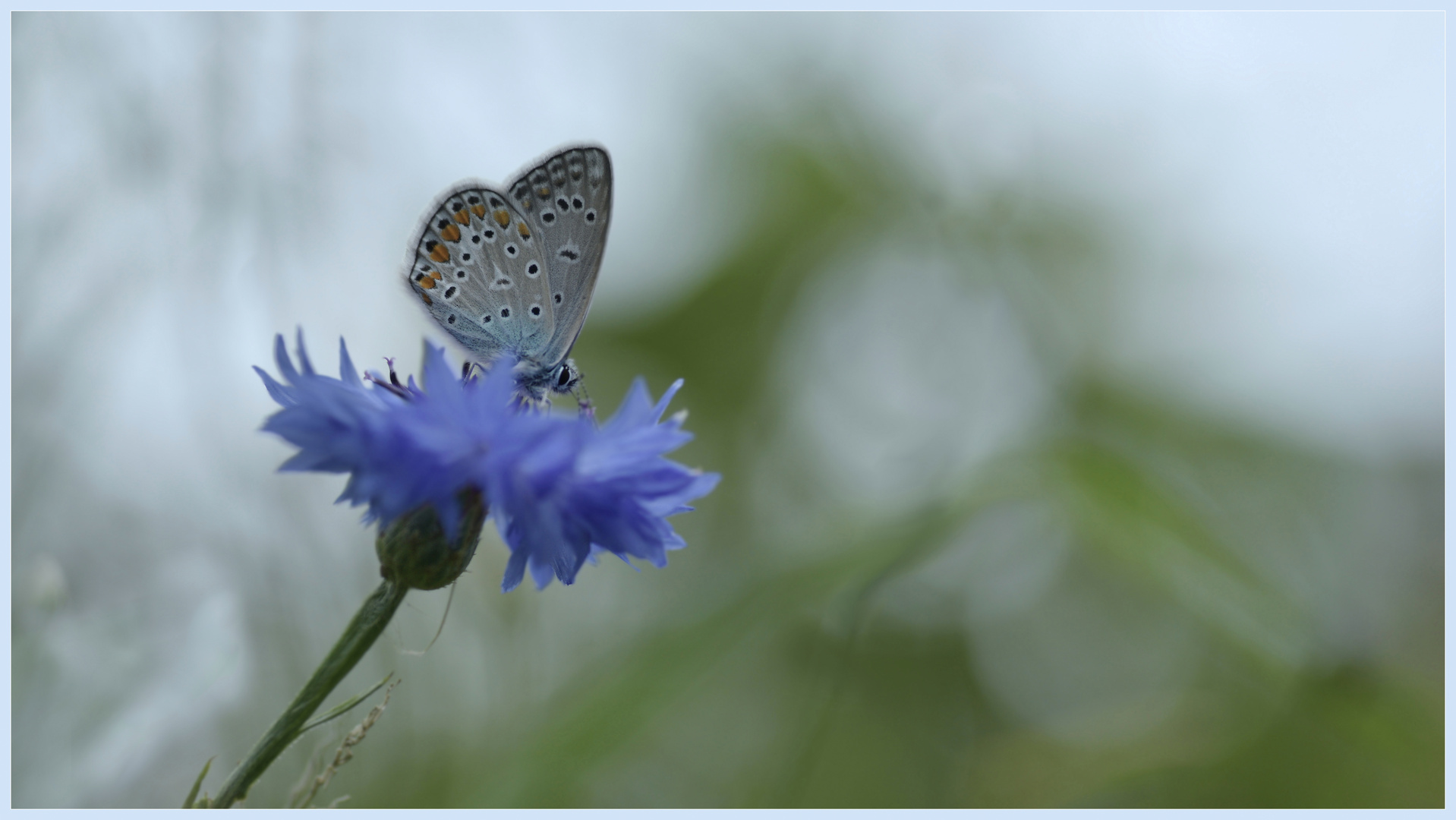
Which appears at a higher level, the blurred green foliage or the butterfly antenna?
the butterfly antenna

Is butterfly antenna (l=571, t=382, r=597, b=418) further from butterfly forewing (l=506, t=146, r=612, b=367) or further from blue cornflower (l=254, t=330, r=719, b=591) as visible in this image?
blue cornflower (l=254, t=330, r=719, b=591)

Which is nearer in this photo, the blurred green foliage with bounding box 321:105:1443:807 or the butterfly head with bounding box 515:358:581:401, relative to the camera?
the butterfly head with bounding box 515:358:581:401

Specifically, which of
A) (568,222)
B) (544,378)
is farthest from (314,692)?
(568,222)

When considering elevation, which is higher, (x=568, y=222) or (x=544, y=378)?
(x=568, y=222)

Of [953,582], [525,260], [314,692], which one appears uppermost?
[525,260]

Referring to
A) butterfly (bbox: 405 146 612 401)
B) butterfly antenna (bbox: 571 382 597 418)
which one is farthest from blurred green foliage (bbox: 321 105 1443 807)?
butterfly (bbox: 405 146 612 401)

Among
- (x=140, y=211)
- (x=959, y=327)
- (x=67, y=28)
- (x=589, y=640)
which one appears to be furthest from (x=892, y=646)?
(x=67, y=28)

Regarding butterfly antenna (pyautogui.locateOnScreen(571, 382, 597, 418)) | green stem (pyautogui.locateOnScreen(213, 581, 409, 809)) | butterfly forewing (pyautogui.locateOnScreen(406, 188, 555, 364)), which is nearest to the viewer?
green stem (pyautogui.locateOnScreen(213, 581, 409, 809))

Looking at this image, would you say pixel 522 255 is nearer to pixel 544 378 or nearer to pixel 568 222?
pixel 568 222
